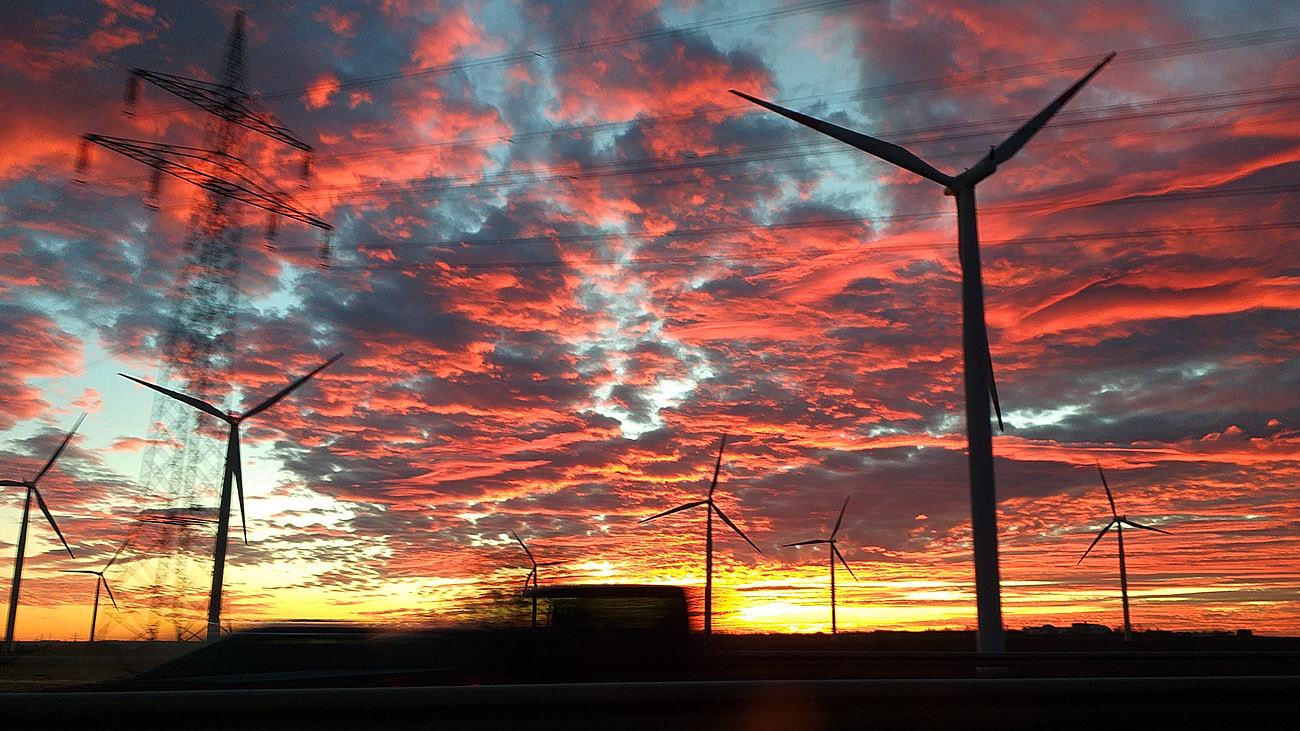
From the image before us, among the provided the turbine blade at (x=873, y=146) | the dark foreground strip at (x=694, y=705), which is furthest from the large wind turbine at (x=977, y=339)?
the dark foreground strip at (x=694, y=705)

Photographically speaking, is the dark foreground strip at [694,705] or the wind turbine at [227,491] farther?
the wind turbine at [227,491]

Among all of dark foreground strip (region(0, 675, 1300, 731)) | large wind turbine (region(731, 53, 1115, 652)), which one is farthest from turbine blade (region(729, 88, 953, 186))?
dark foreground strip (region(0, 675, 1300, 731))

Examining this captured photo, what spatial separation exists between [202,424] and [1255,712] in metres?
52.1

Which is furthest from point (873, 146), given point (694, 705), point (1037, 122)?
point (694, 705)

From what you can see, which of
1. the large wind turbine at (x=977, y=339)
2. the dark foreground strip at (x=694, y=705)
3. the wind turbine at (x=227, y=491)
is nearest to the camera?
the dark foreground strip at (x=694, y=705)

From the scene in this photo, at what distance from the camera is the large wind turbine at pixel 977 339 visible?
27.0 meters

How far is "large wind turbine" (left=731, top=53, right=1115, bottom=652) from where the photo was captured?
27.0 m

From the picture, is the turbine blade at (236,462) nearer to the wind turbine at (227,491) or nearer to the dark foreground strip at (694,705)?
the wind turbine at (227,491)

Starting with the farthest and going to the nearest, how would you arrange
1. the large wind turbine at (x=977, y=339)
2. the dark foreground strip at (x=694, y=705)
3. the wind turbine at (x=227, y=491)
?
the wind turbine at (x=227, y=491), the large wind turbine at (x=977, y=339), the dark foreground strip at (x=694, y=705)

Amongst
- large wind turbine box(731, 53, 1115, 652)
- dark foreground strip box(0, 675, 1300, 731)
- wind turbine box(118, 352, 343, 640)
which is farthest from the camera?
wind turbine box(118, 352, 343, 640)

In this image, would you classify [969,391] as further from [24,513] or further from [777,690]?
[24,513]

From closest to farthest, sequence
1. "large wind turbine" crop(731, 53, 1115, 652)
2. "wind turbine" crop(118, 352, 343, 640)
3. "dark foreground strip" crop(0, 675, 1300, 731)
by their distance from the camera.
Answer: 1. "dark foreground strip" crop(0, 675, 1300, 731)
2. "large wind turbine" crop(731, 53, 1115, 652)
3. "wind turbine" crop(118, 352, 343, 640)

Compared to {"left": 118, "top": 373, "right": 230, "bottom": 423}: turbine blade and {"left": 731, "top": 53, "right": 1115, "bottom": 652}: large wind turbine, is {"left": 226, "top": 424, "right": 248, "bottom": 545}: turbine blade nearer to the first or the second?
{"left": 118, "top": 373, "right": 230, "bottom": 423}: turbine blade

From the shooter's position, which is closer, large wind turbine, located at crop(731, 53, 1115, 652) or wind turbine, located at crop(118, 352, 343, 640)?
large wind turbine, located at crop(731, 53, 1115, 652)
